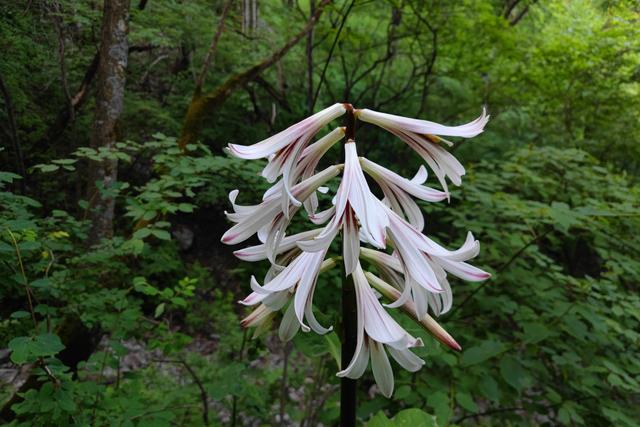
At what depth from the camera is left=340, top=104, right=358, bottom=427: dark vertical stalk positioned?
1.15 meters

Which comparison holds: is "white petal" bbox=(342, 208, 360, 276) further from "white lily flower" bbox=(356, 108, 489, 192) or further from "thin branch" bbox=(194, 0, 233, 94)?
"thin branch" bbox=(194, 0, 233, 94)

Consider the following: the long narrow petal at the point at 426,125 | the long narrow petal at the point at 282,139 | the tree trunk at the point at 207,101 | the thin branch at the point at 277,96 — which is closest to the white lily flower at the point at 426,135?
the long narrow petal at the point at 426,125

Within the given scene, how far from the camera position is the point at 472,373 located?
255 centimetres

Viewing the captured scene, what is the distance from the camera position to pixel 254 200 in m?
3.11

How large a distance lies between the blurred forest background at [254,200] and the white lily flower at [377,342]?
20 cm

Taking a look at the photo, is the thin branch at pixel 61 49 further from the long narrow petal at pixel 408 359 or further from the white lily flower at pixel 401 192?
the long narrow petal at pixel 408 359

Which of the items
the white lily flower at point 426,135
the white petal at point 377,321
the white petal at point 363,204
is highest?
the white lily flower at point 426,135

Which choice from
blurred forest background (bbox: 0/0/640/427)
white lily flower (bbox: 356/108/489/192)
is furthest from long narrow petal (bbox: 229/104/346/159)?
blurred forest background (bbox: 0/0/640/427)

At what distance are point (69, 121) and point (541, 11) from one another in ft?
30.3

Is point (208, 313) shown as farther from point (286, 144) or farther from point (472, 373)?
point (286, 144)

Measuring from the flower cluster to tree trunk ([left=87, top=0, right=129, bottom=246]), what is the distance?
9.88ft

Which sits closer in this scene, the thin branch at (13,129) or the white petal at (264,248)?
the white petal at (264,248)

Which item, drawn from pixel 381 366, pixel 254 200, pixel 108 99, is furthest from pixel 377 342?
pixel 108 99

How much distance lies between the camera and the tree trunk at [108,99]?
362 cm
